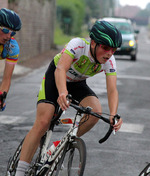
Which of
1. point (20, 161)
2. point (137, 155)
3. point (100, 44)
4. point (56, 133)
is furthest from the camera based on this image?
point (56, 133)

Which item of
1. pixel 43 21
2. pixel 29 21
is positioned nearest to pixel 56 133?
pixel 29 21

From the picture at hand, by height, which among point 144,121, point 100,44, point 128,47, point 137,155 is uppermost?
point 100,44

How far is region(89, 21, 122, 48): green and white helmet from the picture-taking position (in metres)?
4.07

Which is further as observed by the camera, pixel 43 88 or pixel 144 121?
pixel 144 121

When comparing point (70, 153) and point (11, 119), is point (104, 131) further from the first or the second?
point (70, 153)

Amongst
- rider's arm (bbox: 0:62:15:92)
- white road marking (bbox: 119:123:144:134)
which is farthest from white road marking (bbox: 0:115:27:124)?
rider's arm (bbox: 0:62:15:92)

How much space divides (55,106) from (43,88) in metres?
0.22

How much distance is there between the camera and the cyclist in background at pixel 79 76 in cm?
417

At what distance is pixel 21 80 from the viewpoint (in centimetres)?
1520

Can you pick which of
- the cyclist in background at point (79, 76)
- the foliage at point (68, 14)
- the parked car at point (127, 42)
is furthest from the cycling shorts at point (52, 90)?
the foliage at point (68, 14)

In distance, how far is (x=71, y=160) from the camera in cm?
415

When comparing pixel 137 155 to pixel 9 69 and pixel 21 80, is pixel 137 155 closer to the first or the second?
pixel 9 69

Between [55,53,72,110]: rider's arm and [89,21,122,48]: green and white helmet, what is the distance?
0.36 m

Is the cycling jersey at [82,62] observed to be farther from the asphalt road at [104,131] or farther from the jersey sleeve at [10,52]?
the asphalt road at [104,131]
